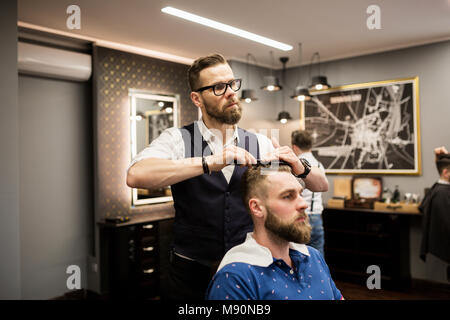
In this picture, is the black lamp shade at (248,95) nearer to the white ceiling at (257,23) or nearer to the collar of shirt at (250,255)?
the white ceiling at (257,23)

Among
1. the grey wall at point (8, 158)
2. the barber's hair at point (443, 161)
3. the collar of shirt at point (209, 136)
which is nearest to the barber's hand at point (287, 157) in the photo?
the collar of shirt at point (209, 136)

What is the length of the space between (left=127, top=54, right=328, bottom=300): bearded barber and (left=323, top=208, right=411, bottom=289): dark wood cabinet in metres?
3.66

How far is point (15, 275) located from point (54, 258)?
1904 millimetres

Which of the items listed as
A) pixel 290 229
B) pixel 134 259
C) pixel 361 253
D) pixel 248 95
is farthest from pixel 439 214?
pixel 290 229

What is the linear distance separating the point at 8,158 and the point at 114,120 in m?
2.15

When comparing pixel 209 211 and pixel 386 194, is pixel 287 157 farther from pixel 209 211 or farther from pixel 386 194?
pixel 386 194

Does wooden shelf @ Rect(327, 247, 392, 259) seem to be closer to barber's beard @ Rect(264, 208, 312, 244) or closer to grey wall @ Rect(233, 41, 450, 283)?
grey wall @ Rect(233, 41, 450, 283)

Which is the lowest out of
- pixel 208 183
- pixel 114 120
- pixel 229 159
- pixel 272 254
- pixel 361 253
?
pixel 361 253

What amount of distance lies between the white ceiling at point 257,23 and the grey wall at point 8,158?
3.02 ft

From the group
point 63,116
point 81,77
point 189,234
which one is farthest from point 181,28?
point 189,234

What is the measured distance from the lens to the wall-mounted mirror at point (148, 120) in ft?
16.5

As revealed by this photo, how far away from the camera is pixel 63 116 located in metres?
4.60

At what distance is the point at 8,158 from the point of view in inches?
106

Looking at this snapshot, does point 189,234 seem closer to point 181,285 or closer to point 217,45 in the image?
point 181,285
